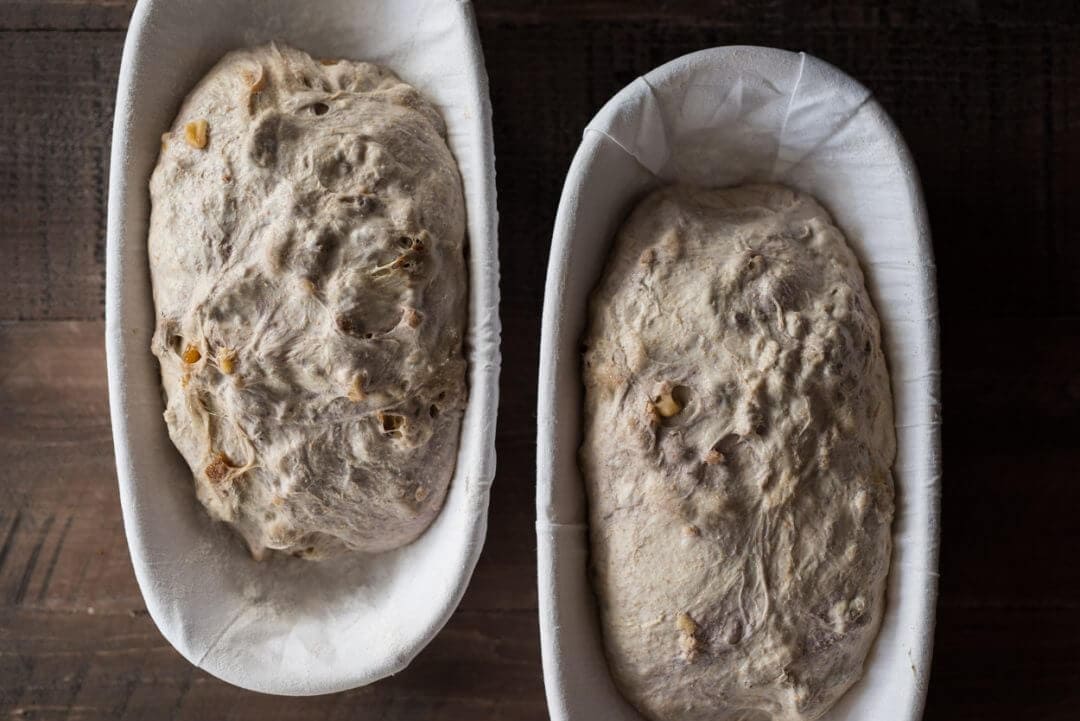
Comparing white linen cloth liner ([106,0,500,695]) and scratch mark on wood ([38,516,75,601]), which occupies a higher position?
white linen cloth liner ([106,0,500,695])

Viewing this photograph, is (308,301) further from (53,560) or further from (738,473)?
(53,560)

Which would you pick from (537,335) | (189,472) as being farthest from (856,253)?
(189,472)

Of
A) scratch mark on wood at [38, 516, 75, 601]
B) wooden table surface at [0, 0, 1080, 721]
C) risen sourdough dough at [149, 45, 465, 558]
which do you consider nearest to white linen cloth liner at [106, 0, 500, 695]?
risen sourdough dough at [149, 45, 465, 558]

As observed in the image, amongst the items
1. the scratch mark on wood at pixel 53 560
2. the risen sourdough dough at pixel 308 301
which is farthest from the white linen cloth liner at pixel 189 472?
the scratch mark on wood at pixel 53 560

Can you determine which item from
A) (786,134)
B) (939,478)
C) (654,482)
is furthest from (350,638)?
(786,134)

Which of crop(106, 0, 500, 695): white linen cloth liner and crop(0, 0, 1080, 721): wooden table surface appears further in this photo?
crop(0, 0, 1080, 721): wooden table surface

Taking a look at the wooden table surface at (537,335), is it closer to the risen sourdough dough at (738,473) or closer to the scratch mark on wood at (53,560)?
the scratch mark on wood at (53,560)

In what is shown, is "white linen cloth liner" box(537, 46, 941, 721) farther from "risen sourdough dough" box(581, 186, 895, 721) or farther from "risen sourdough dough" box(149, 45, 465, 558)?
"risen sourdough dough" box(149, 45, 465, 558)
